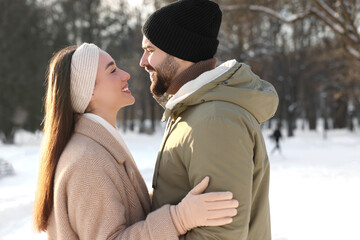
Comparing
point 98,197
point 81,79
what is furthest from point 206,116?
point 81,79

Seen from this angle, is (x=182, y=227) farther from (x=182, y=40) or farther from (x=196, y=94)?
(x=182, y=40)

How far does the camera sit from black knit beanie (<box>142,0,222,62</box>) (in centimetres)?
224

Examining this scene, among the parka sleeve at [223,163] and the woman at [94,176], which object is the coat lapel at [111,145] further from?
the parka sleeve at [223,163]

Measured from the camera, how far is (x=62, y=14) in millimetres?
30531

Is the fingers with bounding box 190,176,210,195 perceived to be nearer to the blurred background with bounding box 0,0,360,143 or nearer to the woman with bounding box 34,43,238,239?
the woman with bounding box 34,43,238,239

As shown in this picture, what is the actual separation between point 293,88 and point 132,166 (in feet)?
107

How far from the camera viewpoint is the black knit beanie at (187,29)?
2.24m

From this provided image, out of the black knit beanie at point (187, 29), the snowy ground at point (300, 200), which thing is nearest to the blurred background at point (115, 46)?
the snowy ground at point (300, 200)

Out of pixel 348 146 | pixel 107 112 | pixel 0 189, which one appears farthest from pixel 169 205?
pixel 348 146

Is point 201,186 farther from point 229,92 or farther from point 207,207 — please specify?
point 229,92

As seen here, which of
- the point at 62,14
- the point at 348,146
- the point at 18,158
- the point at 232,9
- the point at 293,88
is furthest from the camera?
the point at 293,88

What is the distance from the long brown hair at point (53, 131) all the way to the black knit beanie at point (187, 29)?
20.9 inches

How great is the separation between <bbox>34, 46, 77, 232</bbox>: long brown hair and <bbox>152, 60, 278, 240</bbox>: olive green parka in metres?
0.53

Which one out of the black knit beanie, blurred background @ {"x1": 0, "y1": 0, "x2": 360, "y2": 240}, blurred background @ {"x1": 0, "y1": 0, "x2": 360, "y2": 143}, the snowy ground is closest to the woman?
the black knit beanie
